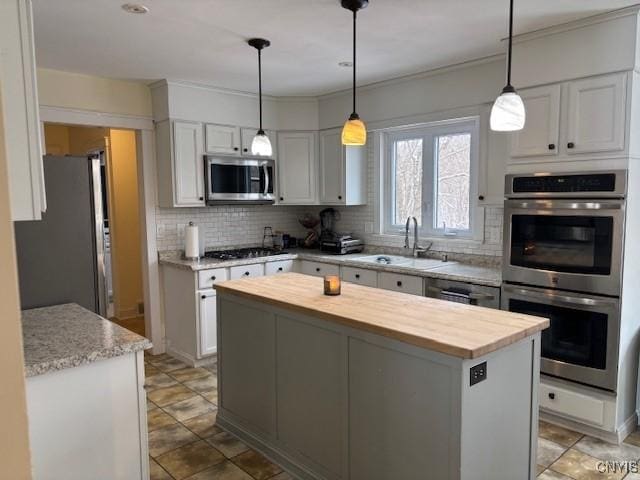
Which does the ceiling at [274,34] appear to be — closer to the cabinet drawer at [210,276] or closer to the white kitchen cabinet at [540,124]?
the white kitchen cabinet at [540,124]

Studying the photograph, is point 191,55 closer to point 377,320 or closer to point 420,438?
point 377,320

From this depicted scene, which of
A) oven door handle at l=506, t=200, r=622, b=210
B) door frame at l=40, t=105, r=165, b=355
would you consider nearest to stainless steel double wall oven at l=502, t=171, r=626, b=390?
oven door handle at l=506, t=200, r=622, b=210

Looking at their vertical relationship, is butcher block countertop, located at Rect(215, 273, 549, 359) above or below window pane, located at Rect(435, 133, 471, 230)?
below

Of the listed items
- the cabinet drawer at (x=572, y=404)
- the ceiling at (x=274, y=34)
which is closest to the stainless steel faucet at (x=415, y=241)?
the ceiling at (x=274, y=34)

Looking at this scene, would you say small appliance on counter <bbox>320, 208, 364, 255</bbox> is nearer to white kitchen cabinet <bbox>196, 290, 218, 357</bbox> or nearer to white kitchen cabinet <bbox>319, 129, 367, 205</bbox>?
white kitchen cabinet <bbox>319, 129, 367, 205</bbox>

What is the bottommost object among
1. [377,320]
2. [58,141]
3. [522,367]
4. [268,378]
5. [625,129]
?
[268,378]

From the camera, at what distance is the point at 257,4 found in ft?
8.57

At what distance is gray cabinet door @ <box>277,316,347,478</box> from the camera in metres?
2.29

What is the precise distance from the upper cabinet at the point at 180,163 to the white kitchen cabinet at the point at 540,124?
9.18 ft

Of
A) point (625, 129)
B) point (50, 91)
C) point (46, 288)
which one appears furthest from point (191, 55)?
point (625, 129)

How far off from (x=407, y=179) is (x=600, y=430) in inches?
107

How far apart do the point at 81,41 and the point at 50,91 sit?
0.99m

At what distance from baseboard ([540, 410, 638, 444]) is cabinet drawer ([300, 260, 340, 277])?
6.91 ft

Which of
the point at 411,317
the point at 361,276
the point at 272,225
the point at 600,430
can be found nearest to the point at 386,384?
the point at 411,317
